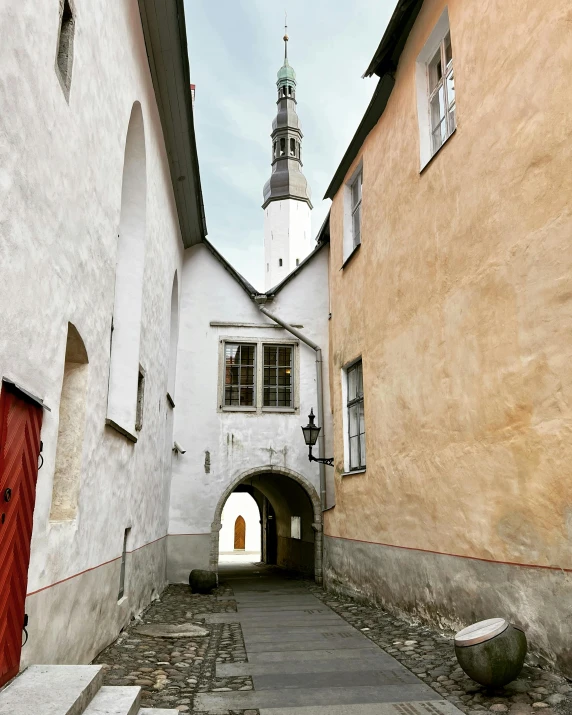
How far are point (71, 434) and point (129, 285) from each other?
296 centimetres

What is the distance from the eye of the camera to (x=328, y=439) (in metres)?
12.7

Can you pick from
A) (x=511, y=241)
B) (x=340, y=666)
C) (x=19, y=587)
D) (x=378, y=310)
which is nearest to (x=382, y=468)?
(x=378, y=310)

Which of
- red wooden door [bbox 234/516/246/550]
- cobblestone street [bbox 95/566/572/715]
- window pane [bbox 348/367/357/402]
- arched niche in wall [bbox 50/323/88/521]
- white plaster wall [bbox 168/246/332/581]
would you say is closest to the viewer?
cobblestone street [bbox 95/566/572/715]

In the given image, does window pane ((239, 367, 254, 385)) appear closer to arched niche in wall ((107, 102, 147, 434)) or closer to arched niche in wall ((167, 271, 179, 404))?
arched niche in wall ((167, 271, 179, 404))

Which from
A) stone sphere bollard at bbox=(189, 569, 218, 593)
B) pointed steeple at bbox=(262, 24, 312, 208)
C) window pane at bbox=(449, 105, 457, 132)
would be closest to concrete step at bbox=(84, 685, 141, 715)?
window pane at bbox=(449, 105, 457, 132)

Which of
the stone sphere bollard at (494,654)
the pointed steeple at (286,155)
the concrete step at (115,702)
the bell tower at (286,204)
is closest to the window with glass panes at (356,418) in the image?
the stone sphere bollard at (494,654)

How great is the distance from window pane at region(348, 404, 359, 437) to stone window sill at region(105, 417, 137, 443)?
3.94 meters

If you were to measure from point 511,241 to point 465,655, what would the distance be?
11.3 ft

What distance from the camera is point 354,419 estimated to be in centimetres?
1028

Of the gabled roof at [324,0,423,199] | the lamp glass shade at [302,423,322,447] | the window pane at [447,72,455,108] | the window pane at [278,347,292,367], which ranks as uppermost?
the gabled roof at [324,0,423,199]

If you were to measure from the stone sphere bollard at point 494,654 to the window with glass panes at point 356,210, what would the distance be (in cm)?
759

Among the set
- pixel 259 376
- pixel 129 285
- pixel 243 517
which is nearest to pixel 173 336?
pixel 259 376

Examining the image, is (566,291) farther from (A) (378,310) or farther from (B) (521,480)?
(A) (378,310)

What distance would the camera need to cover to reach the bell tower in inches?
1294
